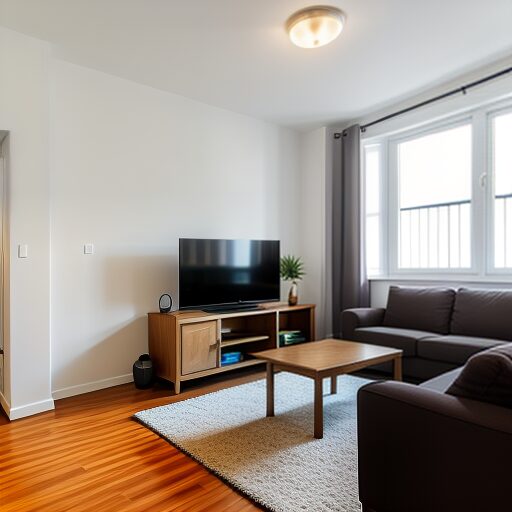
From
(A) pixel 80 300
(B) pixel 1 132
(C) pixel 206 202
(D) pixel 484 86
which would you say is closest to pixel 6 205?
(B) pixel 1 132

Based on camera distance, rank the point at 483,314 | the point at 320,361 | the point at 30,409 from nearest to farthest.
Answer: the point at 320,361, the point at 30,409, the point at 483,314

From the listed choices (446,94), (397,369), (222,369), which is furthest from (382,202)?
(222,369)

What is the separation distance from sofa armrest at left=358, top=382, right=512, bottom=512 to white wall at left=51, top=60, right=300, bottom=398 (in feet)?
8.21

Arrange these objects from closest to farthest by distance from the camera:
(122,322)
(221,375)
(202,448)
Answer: (202,448) < (122,322) < (221,375)

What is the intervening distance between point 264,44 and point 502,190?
→ 2.49 m

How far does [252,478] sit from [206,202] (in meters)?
2.77

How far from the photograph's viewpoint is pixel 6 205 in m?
2.71

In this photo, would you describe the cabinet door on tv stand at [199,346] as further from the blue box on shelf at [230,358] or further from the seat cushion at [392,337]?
the seat cushion at [392,337]

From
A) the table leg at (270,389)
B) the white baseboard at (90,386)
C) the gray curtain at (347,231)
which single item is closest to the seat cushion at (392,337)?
the gray curtain at (347,231)

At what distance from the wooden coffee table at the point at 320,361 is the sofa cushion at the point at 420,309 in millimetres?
871

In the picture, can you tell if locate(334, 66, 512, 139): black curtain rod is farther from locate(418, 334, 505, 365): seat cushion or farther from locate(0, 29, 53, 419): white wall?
locate(0, 29, 53, 419): white wall

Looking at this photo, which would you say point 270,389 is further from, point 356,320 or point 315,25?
point 315,25

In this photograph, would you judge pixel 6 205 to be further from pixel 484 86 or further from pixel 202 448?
pixel 484 86

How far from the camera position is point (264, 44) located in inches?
115
